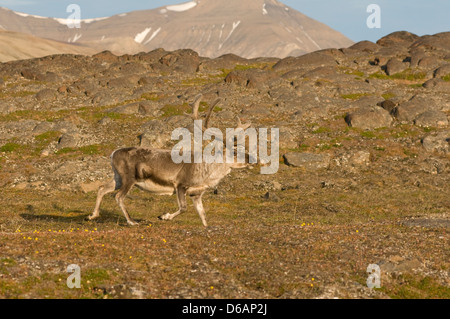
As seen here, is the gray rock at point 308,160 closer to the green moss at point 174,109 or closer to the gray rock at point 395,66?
the green moss at point 174,109

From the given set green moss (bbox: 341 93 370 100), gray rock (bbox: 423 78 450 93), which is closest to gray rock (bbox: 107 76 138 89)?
green moss (bbox: 341 93 370 100)

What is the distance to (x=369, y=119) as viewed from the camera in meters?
59.0

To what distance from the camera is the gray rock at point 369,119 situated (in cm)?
5856

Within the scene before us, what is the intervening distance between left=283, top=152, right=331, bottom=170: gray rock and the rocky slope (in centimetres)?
13

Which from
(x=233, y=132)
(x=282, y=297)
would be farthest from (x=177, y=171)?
(x=282, y=297)

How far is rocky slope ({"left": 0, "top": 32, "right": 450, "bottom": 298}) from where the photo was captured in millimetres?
16719

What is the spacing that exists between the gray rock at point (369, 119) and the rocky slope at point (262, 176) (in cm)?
15

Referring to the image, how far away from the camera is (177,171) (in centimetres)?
2342

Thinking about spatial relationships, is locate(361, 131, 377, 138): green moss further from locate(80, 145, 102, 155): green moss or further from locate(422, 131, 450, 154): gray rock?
locate(80, 145, 102, 155): green moss

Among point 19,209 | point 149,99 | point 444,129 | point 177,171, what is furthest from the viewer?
point 149,99

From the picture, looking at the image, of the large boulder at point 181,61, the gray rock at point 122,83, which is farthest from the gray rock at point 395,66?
the gray rock at point 122,83

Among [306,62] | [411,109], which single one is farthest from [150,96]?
[411,109]
